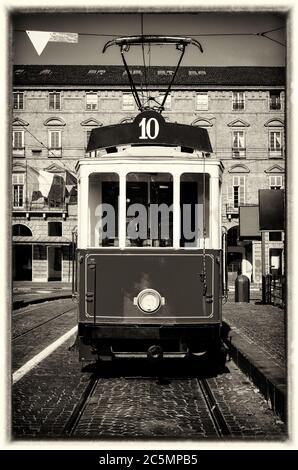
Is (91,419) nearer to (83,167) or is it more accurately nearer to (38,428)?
(38,428)

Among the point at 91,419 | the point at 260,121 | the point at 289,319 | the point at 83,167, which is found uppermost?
the point at 260,121

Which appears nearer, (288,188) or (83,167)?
(288,188)

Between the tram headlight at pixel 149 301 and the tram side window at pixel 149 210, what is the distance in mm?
629

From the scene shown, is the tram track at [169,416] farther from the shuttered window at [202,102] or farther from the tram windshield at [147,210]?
the shuttered window at [202,102]

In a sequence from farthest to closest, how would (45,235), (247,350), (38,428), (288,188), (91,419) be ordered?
1. (45,235)
2. (247,350)
3. (91,419)
4. (38,428)
5. (288,188)

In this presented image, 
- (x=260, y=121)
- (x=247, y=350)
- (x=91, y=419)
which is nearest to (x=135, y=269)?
(x=91, y=419)

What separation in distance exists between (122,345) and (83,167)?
2358 mm

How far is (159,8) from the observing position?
15.2 feet

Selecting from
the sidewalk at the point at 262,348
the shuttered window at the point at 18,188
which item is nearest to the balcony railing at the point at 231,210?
the shuttered window at the point at 18,188

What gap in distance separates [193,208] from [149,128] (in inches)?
49.3

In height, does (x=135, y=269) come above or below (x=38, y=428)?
above
